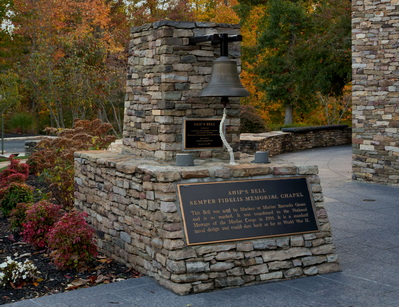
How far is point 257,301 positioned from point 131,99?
392cm

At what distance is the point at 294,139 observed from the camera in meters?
23.1

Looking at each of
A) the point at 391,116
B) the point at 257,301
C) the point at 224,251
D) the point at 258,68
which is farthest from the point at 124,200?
the point at 258,68

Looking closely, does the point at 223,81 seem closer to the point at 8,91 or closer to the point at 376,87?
the point at 376,87

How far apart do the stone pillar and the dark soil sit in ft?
5.34

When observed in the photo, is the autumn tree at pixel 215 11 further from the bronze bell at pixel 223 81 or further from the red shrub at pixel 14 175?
the bronze bell at pixel 223 81

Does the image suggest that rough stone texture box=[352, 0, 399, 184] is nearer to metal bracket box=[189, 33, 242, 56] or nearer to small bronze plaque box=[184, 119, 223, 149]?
small bronze plaque box=[184, 119, 223, 149]

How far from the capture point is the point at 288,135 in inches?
896

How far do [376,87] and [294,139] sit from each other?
9.42m

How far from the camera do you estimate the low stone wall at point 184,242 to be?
6.48 m

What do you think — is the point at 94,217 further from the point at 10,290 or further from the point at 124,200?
the point at 10,290

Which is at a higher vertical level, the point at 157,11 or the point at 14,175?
the point at 157,11

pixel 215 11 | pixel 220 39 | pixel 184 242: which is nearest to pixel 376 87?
pixel 220 39

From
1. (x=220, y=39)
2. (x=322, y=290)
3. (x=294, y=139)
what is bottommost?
(x=322, y=290)

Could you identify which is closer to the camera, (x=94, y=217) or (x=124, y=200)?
(x=124, y=200)
